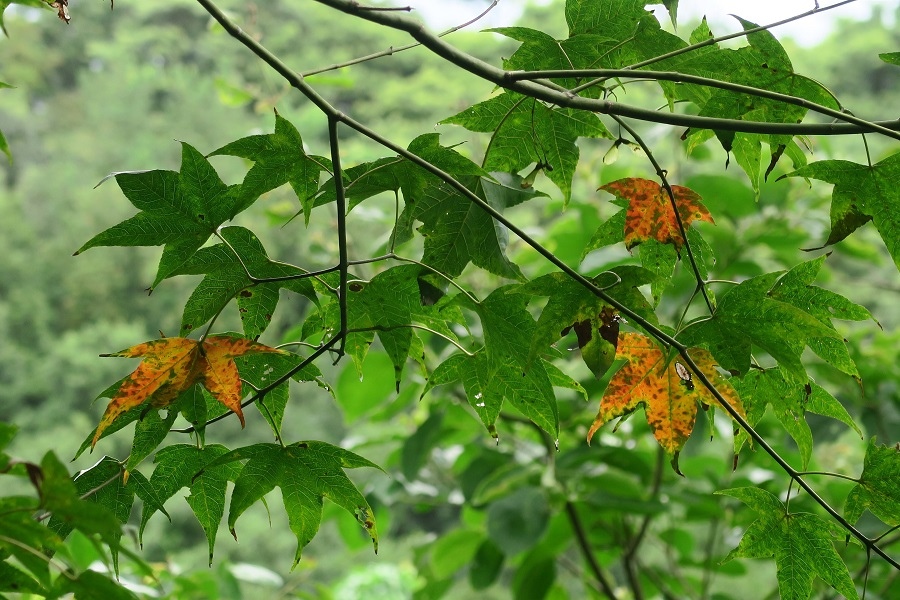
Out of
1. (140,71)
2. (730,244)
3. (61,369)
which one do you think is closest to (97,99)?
(140,71)

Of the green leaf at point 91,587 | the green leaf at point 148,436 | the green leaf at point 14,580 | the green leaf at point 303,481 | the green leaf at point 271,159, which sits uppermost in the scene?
the green leaf at point 271,159

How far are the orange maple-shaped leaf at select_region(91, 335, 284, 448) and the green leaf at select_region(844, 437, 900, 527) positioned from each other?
28cm

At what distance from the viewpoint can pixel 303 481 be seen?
15.0 inches

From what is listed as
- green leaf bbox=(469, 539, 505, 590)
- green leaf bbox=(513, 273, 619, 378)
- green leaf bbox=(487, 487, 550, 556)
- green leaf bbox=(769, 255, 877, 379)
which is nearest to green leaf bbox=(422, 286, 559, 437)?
green leaf bbox=(513, 273, 619, 378)

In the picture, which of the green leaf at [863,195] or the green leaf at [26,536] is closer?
the green leaf at [26,536]

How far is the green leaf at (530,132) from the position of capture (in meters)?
0.42

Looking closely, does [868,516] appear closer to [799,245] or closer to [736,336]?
[799,245]

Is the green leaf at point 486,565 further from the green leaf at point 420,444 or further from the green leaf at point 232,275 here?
the green leaf at point 232,275

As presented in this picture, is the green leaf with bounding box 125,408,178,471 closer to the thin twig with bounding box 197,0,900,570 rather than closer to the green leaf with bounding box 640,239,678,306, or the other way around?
the thin twig with bounding box 197,0,900,570

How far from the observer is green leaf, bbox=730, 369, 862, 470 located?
0.39 metres

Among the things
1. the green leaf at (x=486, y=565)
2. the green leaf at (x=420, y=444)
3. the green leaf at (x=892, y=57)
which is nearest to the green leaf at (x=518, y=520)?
the green leaf at (x=420, y=444)

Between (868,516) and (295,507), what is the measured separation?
871mm

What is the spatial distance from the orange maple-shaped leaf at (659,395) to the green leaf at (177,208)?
0.64ft

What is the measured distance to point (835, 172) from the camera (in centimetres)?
37
